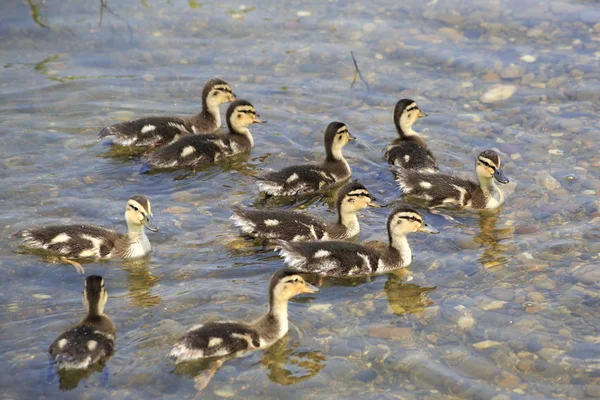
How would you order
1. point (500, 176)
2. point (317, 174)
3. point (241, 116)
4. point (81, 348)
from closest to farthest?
point (81, 348) → point (500, 176) → point (317, 174) → point (241, 116)

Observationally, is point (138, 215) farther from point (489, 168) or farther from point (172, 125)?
point (489, 168)

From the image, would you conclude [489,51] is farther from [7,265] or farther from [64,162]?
[7,265]

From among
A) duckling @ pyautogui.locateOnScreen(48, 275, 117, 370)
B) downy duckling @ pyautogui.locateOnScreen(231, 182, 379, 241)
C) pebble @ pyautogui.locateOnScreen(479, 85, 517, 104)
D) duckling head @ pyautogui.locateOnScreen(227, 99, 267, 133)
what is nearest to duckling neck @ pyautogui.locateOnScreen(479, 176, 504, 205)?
downy duckling @ pyautogui.locateOnScreen(231, 182, 379, 241)

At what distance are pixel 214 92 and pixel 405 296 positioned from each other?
413 cm

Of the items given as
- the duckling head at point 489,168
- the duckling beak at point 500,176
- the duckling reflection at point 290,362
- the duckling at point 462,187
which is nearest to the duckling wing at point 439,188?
the duckling at point 462,187

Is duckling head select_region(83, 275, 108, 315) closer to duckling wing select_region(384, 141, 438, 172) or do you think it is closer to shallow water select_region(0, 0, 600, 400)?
shallow water select_region(0, 0, 600, 400)

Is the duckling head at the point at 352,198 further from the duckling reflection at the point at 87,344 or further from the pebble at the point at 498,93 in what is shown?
the pebble at the point at 498,93

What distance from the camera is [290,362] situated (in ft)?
21.1

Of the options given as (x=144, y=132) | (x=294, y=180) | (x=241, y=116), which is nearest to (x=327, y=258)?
(x=294, y=180)

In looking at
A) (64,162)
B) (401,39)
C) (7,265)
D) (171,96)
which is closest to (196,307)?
(7,265)

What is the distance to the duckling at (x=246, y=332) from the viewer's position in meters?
6.27

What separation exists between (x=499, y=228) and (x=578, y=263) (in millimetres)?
938

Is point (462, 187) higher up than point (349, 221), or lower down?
higher up

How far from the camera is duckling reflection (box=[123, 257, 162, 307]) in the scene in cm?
709
